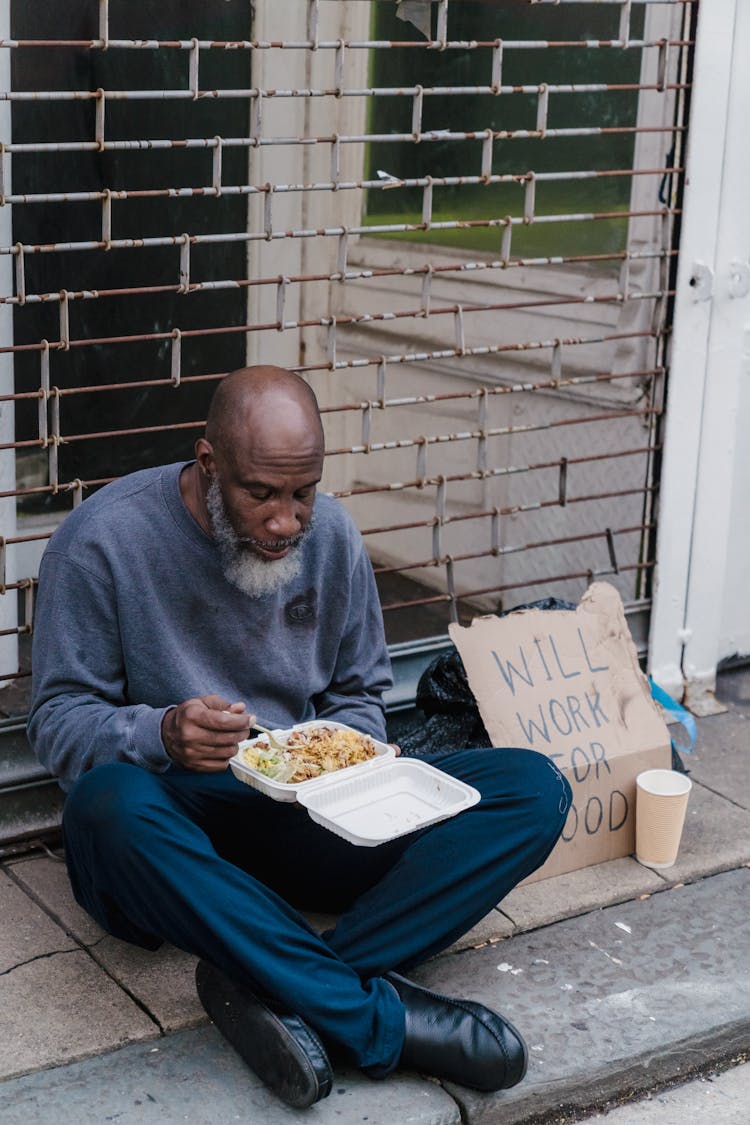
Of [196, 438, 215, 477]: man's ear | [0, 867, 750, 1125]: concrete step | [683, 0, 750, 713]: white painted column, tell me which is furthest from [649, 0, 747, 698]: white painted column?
[196, 438, 215, 477]: man's ear

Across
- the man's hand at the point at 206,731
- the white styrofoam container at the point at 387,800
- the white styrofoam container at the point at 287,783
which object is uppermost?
the man's hand at the point at 206,731

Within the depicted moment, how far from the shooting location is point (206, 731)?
8.73 ft

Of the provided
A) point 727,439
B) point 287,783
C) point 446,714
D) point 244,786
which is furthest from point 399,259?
point 287,783

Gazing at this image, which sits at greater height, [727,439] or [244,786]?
[727,439]

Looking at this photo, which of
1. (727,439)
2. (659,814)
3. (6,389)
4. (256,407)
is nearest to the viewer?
(256,407)

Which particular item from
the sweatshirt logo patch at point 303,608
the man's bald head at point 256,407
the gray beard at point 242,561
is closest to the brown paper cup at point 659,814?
the sweatshirt logo patch at point 303,608

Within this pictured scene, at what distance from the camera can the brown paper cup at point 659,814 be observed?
11.4ft

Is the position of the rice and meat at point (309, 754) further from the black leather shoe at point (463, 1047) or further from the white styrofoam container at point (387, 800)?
the black leather shoe at point (463, 1047)

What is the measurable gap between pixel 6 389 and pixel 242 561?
1095mm

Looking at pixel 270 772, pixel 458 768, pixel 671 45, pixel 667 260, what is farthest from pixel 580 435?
pixel 270 772

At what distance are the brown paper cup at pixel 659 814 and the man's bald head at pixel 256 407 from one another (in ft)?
4.19

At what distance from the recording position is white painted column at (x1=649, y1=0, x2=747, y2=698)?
3.99m

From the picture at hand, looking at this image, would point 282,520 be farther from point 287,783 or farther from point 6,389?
point 6,389

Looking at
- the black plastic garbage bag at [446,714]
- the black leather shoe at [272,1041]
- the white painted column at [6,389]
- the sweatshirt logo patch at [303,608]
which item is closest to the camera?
the black leather shoe at [272,1041]
